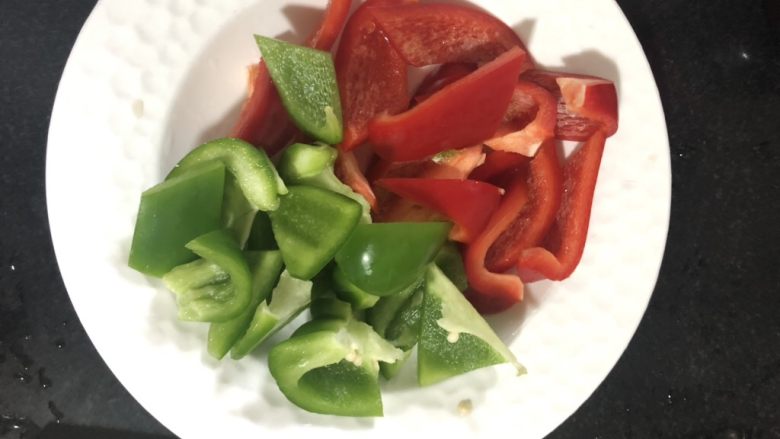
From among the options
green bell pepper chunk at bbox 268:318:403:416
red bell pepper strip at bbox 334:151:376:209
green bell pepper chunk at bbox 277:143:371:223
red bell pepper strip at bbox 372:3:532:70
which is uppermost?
red bell pepper strip at bbox 372:3:532:70

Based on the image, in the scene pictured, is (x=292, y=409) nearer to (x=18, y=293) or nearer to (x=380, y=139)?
(x=380, y=139)

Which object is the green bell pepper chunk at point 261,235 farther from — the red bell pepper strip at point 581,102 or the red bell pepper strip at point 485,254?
the red bell pepper strip at point 581,102

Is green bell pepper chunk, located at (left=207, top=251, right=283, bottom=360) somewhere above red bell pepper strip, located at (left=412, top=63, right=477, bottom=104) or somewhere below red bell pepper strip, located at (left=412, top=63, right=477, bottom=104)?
below

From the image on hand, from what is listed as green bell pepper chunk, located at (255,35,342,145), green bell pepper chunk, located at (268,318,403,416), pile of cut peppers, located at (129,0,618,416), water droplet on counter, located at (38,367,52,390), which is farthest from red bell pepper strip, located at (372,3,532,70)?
water droplet on counter, located at (38,367,52,390)

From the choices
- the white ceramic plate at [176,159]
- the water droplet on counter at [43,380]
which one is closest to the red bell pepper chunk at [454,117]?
the white ceramic plate at [176,159]

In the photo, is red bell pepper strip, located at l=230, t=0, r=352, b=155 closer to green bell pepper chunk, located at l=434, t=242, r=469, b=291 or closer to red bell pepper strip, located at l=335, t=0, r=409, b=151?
red bell pepper strip, located at l=335, t=0, r=409, b=151

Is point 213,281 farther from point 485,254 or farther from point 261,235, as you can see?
point 485,254

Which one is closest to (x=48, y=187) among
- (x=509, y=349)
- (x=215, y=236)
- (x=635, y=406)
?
(x=215, y=236)
